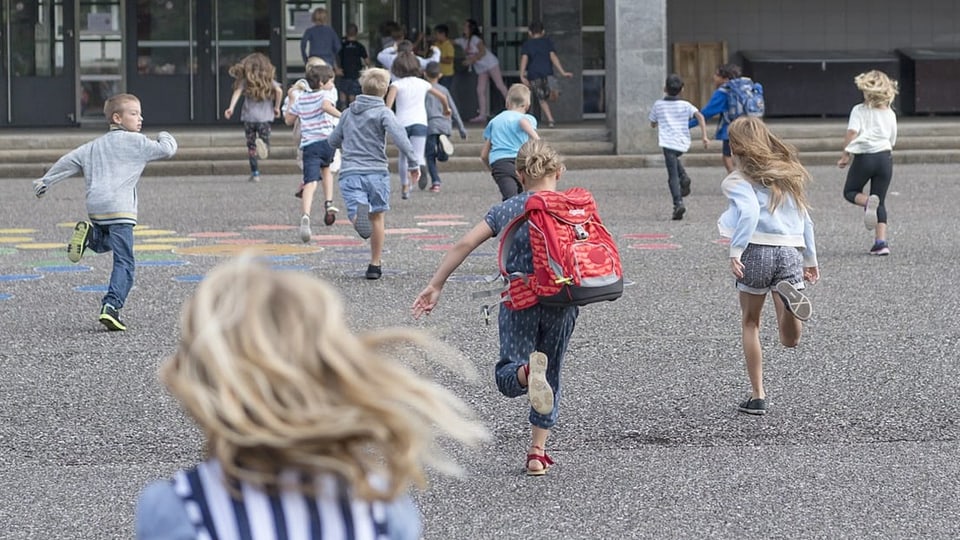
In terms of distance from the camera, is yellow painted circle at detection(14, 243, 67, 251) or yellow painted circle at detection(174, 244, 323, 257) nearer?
yellow painted circle at detection(174, 244, 323, 257)

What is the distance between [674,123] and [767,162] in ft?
30.0

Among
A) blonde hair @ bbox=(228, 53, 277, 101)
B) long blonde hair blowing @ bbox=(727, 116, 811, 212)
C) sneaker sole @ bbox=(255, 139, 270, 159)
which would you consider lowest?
→ long blonde hair blowing @ bbox=(727, 116, 811, 212)

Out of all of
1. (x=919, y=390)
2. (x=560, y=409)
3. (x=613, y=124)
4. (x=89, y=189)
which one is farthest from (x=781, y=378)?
(x=613, y=124)

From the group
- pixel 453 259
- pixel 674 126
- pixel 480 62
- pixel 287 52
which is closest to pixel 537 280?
pixel 453 259

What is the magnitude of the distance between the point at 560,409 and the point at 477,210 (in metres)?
9.89

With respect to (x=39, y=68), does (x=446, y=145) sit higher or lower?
lower

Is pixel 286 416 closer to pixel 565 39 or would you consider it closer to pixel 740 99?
pixel 740 99

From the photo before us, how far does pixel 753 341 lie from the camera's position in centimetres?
723

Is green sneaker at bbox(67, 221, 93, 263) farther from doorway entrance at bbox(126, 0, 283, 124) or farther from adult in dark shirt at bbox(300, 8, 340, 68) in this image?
doorway entrance at bbox(126, 0, 283, 124)

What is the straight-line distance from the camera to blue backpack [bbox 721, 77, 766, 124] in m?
17.2

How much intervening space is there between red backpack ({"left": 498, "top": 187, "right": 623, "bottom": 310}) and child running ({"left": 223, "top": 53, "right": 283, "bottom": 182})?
13.4 m

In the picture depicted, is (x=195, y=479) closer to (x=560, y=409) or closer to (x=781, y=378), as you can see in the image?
(x=560, y=409)

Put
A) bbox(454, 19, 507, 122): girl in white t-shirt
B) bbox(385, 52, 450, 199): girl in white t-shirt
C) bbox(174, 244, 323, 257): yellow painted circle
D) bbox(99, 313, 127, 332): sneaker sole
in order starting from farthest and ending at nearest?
bbox(454, 19, 507, 122): girl in white t-shirt
bbox(385, 52, 450, 199): girl in white t-shirt
bbox(174, 244, 323, 257): yellow painted circle
bbox(99, 313, 127, 332): sneaker sole

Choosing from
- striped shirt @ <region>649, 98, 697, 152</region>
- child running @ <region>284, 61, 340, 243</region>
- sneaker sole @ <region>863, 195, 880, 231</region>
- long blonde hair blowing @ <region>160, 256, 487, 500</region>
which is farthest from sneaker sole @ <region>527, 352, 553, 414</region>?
striped shirt @ <region>649, 98, 697, 152</region>
